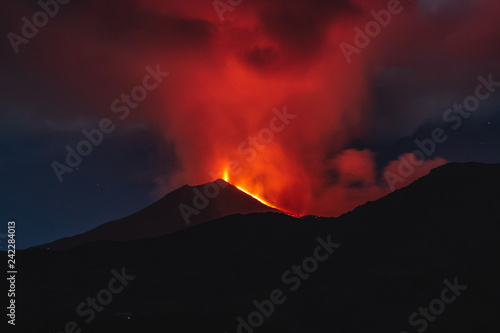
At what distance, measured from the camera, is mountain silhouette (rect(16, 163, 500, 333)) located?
194ft

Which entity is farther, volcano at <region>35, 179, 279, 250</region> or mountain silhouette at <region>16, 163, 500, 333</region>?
volcano at <region>35, 179, 279, 250</region>

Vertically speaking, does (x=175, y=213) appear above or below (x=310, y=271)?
above

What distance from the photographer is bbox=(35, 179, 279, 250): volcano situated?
159375mm

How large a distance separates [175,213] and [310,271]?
334 feet

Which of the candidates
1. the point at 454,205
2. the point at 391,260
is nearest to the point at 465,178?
the point at 454,205

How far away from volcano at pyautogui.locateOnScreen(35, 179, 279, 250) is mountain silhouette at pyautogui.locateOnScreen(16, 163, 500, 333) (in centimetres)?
6037

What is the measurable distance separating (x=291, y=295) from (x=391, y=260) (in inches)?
776

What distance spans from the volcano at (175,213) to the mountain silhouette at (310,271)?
198ft

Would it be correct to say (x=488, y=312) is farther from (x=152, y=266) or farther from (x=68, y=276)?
(x=68, y=276)

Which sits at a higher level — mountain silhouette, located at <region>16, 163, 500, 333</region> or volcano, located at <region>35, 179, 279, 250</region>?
volcano, located at <region>35, 179, 279, 250</region>

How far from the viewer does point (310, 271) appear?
80375 millimetres

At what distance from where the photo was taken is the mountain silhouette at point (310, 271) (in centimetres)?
5919

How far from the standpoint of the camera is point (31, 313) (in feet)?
193

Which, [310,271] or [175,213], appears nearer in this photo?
[310,271]
